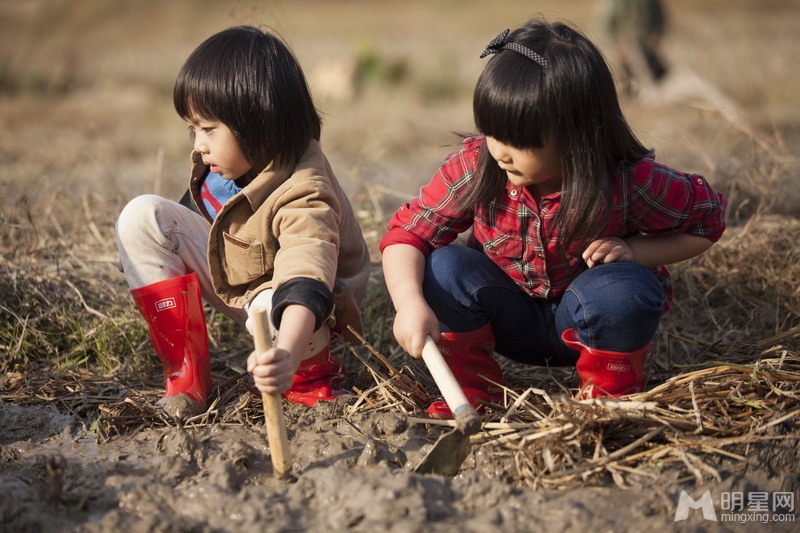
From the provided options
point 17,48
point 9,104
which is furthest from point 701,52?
point 17,48

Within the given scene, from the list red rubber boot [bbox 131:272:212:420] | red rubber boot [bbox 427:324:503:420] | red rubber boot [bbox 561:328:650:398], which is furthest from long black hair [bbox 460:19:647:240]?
red rubber boot [bbox 131:272:212:420]

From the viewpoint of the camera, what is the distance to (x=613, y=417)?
202cm

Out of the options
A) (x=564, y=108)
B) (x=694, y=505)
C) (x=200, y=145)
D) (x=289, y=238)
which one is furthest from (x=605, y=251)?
(x=200, y=145)

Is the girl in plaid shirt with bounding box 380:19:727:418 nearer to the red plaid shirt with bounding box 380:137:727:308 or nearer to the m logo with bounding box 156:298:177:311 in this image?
the red plaid shirt with bounding box 380:137:727:308

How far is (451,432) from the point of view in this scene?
1979 mm

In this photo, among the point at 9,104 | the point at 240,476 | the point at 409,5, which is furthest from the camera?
the point at 409,5

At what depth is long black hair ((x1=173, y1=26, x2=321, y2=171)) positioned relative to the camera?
2215 mm

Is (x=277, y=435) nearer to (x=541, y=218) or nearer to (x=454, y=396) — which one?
(x=454, y=396)

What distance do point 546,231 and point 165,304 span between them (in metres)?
1.08

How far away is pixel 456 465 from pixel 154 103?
8089 millimetres

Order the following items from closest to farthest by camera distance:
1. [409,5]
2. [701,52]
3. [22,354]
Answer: [22,354] < [701,52] < [409,5]

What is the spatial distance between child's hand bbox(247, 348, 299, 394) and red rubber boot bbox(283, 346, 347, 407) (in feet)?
1.69

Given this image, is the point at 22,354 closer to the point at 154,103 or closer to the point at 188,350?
the point at 188,350

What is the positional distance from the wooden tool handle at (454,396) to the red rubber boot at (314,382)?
0.47 meters
